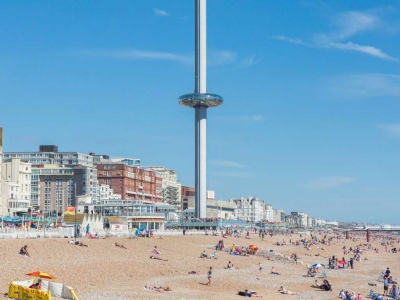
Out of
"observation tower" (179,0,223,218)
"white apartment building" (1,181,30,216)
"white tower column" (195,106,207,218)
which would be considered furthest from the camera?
"observation tower" (179,0,223,218)

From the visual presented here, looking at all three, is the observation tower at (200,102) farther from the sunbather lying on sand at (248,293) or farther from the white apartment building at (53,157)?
the sunbather lying on sand at (248,293)

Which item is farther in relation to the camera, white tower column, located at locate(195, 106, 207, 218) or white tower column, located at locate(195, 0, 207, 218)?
white tower column, located at locate(195, 0, 207, 218)

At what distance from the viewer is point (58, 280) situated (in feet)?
99.9

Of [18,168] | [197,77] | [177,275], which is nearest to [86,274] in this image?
[177,275]

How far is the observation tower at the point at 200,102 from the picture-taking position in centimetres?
10169

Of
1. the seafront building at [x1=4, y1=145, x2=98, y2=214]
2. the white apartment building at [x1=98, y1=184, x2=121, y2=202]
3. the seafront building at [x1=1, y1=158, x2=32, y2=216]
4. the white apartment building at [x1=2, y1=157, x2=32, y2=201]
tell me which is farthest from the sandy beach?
the white apartment building at [x1=98, y1=184, x2=121, y2=202]

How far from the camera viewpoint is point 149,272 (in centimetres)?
3722

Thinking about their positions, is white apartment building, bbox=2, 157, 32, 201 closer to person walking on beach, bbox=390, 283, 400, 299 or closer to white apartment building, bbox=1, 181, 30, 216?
white apartment building, bbox=1, 181, 30, 216

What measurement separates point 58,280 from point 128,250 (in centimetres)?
1435

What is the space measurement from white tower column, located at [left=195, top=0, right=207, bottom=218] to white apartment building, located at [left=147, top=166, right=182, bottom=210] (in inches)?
1974

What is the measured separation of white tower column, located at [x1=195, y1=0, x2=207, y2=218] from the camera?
10169 centimetres

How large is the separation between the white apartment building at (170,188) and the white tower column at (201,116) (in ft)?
164

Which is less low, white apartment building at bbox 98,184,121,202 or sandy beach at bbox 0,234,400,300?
white apartment building at bbox 98,184,121,202

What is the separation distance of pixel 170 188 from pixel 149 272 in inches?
4799
